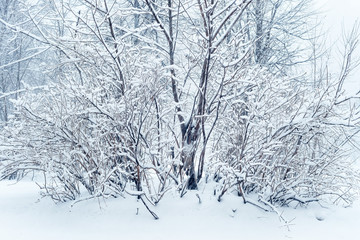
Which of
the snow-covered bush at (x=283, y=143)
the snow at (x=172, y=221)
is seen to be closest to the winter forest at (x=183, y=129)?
the snow-covered bush at (x=283, y=143)

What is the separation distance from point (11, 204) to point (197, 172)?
2.78 m

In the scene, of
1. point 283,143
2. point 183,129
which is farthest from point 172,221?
point 283,143

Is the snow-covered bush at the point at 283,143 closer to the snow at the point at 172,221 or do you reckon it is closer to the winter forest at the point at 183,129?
the winter forest at the point at 183,129

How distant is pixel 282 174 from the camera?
4.91 meters

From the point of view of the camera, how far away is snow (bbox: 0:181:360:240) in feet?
13.5

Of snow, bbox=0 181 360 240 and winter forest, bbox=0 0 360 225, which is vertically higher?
winter forest, bbox=0 0 360 225

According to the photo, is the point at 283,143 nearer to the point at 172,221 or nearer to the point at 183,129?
the point at 183,129

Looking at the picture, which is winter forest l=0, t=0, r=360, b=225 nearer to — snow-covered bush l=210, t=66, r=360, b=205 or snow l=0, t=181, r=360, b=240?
snow-covered bush l=210, t=66, r=360, b=205

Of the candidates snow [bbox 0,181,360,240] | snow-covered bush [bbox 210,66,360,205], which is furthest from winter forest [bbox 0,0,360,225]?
snow [bbox 0,181,360,240]

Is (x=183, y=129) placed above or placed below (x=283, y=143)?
above

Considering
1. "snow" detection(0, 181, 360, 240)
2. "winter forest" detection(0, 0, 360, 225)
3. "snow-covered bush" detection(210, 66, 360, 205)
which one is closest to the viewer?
"snow" detection(0, 181, 360, 240)

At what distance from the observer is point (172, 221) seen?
4285mm

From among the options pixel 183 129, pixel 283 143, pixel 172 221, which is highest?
pixel 183 129

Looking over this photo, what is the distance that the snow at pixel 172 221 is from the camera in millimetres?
4121
